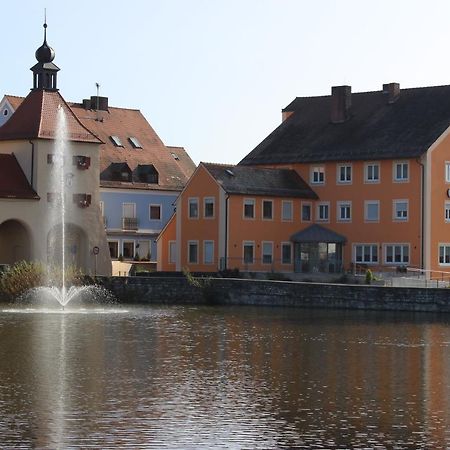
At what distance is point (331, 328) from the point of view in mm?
53094

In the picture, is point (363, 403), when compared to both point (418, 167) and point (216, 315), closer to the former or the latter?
point (216, 315)

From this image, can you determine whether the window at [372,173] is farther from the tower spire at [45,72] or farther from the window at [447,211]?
the tower spire at [45,72]

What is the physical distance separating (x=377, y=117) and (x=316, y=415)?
5995cm

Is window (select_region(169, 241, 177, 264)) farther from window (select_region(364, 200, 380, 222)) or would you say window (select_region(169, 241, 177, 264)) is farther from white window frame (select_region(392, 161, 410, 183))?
white window frame (select_region(392, 161, 410, 183))

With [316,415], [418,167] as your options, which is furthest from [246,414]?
[418,167]

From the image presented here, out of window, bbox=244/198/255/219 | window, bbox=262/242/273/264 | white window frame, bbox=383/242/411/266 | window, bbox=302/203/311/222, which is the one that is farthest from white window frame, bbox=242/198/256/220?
white window frame, bbox=383/242/411/266

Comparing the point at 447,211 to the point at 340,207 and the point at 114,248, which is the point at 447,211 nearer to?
the point at 340,207

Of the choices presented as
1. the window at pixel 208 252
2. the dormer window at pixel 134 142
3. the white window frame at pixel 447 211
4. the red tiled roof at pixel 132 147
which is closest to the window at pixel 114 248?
the red tiled roof at pixel 132 147

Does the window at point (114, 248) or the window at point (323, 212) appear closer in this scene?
the window at point (323, 212)

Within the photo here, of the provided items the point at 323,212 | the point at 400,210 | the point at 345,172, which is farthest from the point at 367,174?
the point at 323,212

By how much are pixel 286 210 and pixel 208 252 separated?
601cm

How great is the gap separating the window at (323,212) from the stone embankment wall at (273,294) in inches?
756

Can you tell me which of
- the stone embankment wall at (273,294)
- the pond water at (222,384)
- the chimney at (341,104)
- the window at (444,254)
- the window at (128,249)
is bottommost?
the pond water at (222,384)

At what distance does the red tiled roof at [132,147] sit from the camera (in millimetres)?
99125
